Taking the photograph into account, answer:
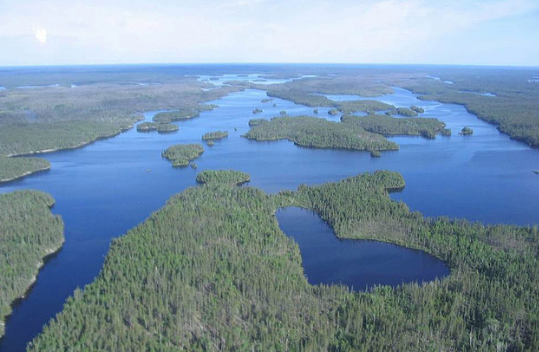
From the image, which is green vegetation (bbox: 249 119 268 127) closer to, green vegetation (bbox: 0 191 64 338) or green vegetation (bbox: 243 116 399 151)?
green vegetation (bbox: 243 116 399 151)

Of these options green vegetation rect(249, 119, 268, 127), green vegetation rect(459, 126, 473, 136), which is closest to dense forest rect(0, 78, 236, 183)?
green vegetation rect(249, 119, 268, 127)

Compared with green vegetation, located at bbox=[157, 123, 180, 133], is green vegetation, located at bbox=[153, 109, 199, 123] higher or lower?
higher

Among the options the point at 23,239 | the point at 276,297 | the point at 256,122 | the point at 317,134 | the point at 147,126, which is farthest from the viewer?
the point at 256,122

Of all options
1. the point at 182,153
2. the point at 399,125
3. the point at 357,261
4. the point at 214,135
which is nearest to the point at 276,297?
the point at 357,261

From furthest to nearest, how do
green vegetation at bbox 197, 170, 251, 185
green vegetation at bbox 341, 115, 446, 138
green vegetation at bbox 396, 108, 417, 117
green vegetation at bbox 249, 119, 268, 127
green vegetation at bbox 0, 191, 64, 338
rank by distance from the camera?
green vegetation at bbox 396, 108, 417, 117 < green vegetation at bbox 249, 119, 268, 127 < green vegetation at bbox 341, 115, 446, 138 < green vegetation at bbox 197, 170, 251, 185 < green vegetation at bbox 0, 191, 64, 338

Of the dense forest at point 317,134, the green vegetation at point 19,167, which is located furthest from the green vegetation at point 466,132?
the green vegetation at point 19,167

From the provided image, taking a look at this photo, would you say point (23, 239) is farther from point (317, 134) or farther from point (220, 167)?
point (317, 134)
